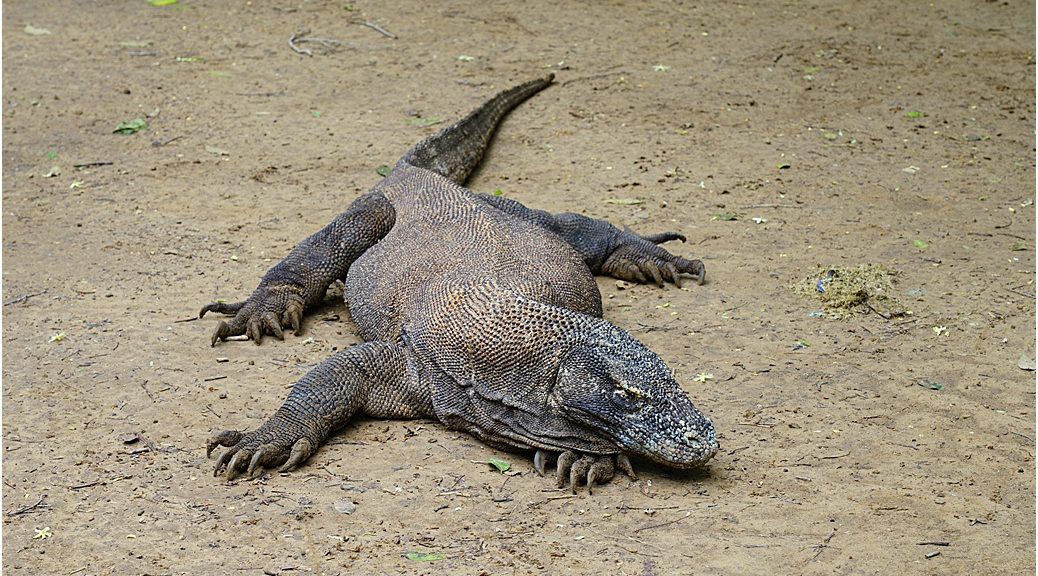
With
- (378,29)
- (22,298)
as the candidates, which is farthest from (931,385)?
(378,29)

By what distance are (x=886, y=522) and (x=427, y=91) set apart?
5.50m

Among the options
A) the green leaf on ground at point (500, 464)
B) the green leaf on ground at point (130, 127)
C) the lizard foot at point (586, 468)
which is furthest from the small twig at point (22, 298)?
the lizard foot at point (586, 468)

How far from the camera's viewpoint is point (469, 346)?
164 inches

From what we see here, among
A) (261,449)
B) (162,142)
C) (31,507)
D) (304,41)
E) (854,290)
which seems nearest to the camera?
(31,507)

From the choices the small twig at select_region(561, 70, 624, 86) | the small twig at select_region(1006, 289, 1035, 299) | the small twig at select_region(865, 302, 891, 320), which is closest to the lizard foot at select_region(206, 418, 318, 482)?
the small twig at select_region(865, 302, 891, 320)

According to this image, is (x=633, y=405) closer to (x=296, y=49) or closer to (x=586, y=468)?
(x=586, y=468)

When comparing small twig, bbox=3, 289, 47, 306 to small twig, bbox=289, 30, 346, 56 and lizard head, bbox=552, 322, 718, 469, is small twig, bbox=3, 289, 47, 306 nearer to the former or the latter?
lizard head, bbox=552, 322, 718, 469

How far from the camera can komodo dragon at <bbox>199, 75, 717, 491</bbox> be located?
12.7ft

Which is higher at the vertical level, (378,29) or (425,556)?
(378,29)

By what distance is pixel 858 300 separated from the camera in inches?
213

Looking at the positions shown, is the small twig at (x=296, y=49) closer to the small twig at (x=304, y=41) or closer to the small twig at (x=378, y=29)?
the small twig at (x=304, y=41)

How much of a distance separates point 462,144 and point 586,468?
3.44 m

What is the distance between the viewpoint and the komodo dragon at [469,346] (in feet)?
12.7

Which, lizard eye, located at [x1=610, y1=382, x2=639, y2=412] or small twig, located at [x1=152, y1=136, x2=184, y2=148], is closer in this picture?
lizard eye, located at [x1=610, y1=382, x2=639, y2=412]
